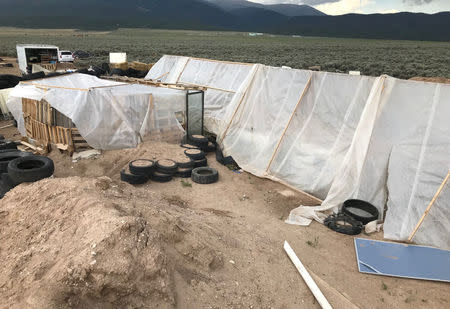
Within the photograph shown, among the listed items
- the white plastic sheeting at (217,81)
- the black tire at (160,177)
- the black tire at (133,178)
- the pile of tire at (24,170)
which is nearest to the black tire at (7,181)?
the pile of tire at (24,170)

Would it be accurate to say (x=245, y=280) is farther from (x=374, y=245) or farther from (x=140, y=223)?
(x=374, y=245)

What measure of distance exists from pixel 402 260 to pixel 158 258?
16.3ft

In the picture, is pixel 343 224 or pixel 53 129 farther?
pixel 53 129

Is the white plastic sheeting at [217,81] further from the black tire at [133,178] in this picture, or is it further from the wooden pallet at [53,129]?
the wooden pallet at [53,129]

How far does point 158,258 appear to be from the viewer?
158 inches

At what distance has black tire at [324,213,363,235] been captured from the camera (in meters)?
7.06

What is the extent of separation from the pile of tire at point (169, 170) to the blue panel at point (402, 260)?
16.0 ft

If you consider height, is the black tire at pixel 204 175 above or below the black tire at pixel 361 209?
below

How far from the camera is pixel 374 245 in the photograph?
6.54 m

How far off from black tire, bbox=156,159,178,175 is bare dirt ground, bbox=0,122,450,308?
2130 millimetres

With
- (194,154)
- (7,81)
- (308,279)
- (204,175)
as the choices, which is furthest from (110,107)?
(7,81)

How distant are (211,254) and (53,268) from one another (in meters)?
2.34

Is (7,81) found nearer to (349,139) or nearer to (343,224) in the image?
(349,139)

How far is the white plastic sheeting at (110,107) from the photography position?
403 inches
